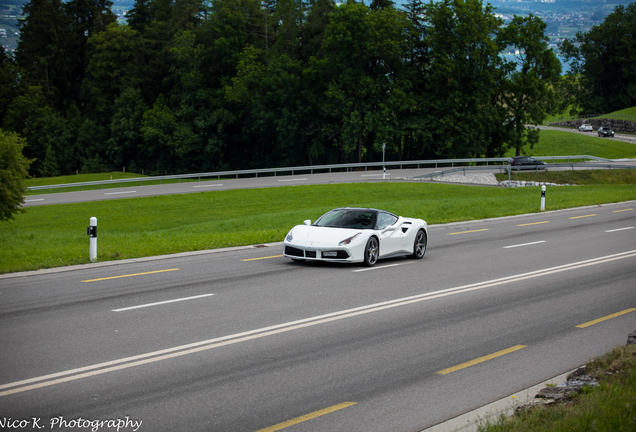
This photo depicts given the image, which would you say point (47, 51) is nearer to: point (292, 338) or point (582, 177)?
point (582, 177)

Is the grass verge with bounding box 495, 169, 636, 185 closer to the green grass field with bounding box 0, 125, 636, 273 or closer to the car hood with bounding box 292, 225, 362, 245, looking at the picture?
the green grass field with bounding box 0, 125, 636, 273

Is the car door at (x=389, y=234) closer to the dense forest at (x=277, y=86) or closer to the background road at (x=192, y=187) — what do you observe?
the background road at (x=192, y=187)

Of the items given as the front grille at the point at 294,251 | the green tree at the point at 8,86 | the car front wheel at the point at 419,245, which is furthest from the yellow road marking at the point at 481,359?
the green tree at the point at 8,86

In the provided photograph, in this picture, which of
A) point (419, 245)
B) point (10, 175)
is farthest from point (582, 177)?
point (10, 175)

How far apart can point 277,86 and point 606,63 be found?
250 feet

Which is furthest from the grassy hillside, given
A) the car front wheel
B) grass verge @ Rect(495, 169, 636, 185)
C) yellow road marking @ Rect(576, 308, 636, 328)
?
yellow road marking @ Rect(576, 308, 636, 328)

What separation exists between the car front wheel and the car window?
753 millimetres

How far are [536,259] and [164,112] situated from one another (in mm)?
68989

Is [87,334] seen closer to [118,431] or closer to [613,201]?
[118,431]

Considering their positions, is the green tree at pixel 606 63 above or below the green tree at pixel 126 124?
above

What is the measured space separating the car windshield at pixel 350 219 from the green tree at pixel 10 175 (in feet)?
66.5

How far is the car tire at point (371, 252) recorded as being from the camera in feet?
44.1

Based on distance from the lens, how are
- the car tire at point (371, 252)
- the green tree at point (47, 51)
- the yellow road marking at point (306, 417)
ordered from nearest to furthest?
the yellow road marking at point (306, 417)
the car tire at point (371, 252)
the green tree at point (47, 51)

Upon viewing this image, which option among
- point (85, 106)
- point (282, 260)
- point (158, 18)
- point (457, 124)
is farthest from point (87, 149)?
point (282, 260)
